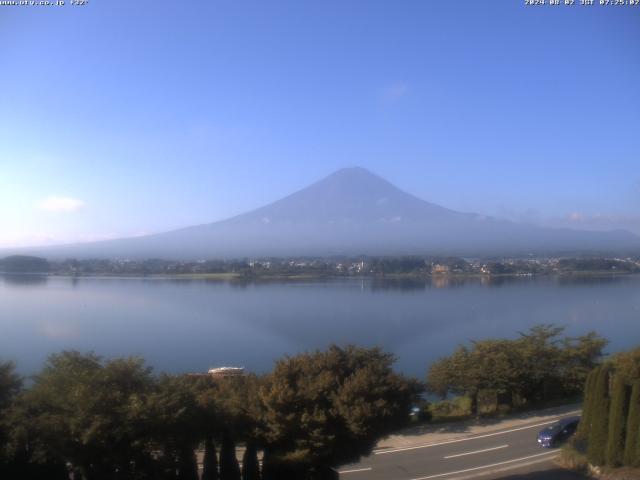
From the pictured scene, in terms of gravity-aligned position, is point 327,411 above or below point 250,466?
above

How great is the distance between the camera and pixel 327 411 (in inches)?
181

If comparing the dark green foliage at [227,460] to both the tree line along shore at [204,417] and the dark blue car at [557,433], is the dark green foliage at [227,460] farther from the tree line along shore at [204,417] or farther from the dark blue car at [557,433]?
the dark blue car at [557,433]

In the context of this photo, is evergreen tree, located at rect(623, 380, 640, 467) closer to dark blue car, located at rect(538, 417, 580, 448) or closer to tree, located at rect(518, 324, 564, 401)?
dark blue car, located at rect(538, 417, 580, 448)

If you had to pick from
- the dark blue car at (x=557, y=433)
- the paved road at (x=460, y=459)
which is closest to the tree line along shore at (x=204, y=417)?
the paved road at (x=460, y=459)

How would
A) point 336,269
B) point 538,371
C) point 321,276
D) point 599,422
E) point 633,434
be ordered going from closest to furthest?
point 633,434 < point 599,422 < point 538,371 < point 321,276 < point 336,269

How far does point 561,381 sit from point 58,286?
2413cm

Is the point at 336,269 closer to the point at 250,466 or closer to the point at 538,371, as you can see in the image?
the point at 538,371

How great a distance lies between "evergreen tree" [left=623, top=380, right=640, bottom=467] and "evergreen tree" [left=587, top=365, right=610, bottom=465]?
0.21 meters

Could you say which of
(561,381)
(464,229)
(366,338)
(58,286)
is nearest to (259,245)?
(464,229)

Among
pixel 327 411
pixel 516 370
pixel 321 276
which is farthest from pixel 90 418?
pixel 321 276

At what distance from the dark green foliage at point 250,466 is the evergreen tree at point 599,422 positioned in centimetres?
315

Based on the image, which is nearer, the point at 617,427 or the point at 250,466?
the point at 250,466

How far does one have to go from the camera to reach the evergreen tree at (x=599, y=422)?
5270 mm

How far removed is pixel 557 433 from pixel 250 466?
385 centimetres
